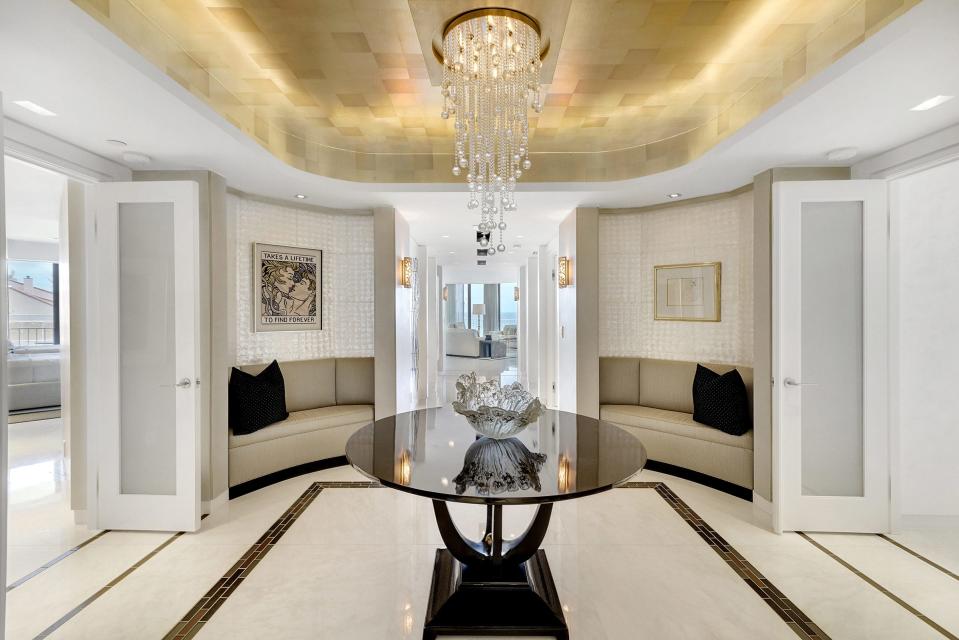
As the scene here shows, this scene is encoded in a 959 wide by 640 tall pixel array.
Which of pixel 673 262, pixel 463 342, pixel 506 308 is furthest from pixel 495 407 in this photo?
pixel 506 308

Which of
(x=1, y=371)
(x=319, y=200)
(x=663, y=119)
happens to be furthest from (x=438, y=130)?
(x=1, y=371)

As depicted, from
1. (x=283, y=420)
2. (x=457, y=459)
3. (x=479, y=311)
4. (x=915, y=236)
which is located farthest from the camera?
(x=479, y=311)

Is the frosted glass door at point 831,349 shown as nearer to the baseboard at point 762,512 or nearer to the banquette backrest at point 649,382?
the baseboard at point 762,512

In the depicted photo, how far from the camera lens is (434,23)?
2062 mm

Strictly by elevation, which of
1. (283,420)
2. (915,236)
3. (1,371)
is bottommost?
(283,420)

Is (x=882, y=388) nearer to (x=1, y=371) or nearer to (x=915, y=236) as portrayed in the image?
(x=915, y=236)

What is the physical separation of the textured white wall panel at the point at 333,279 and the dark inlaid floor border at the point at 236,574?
140cm

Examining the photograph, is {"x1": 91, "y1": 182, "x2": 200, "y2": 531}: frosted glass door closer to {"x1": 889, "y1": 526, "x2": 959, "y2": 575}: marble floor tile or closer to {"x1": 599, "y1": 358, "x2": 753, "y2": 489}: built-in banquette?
{"x1": 599, "y1": 358, "x2": 753, "y2": 489}: built-in banquette

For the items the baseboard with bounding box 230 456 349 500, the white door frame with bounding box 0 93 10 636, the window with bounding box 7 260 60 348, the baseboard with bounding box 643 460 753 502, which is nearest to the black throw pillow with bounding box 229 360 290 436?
the baseboard with bounding box 230 456 349 500

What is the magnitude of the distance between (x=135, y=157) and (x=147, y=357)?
4.29 ft

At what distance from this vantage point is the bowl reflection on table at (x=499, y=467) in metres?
1.69

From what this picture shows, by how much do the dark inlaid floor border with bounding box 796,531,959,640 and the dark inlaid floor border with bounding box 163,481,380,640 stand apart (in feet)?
10.3

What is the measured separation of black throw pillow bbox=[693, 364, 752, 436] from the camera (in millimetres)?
3672

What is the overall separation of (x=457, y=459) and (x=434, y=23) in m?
1.96
